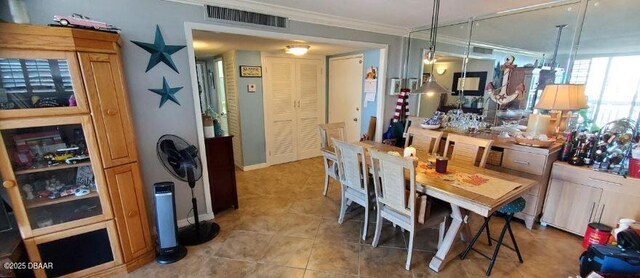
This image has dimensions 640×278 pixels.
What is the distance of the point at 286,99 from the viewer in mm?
4461

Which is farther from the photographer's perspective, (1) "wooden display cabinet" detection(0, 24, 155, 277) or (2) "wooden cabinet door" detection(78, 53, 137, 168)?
(2) "wooden cabinet door" detection(78, 53, 137, 168)

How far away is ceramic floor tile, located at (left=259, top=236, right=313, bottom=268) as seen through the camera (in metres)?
2.12

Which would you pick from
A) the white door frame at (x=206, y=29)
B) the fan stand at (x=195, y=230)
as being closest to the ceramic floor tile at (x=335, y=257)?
the fan stand at (x=195, y=230)

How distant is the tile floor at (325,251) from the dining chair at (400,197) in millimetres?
239

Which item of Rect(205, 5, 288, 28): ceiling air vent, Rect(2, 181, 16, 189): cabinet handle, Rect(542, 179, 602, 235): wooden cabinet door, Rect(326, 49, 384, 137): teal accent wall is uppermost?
Rect(205, 5, 288, 28): ceiling air vent

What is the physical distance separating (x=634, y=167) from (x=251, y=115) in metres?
4.30

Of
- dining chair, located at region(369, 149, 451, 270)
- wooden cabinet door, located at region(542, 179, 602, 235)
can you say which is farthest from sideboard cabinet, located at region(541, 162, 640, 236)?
dining chair, located at region(369, 149, 451, 270)

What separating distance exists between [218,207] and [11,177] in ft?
5.17

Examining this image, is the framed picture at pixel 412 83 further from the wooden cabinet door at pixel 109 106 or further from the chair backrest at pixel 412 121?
the wooden cabinet door at pixel 109 106

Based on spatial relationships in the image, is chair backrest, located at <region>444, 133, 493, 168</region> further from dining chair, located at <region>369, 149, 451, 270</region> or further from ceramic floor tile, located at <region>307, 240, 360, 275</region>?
ceramic floor tile, located at <region>307, 240, 360, 275</region>

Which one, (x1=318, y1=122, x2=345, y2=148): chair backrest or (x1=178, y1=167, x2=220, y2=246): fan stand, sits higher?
(x1=318, y1=122, x2=345, y2=148): chair backrest

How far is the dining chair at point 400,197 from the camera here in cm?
181

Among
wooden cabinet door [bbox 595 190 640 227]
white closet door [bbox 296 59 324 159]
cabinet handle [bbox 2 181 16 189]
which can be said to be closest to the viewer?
cabinet handle [bbox 2 181 16 189]

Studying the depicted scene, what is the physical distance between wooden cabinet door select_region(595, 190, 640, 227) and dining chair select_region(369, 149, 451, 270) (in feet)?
4.52
